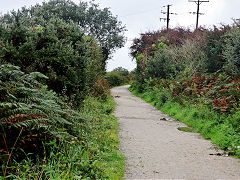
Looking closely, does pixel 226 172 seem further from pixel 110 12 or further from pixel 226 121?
pixel 110 12

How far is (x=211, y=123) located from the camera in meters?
9.37

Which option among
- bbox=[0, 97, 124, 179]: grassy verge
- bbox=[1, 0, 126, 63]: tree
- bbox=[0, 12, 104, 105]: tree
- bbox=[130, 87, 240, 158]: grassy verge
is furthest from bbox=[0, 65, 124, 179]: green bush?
bbox=[1, 0, 126, 63]: tree

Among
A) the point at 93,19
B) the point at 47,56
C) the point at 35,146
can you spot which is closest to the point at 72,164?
the point at 35,146

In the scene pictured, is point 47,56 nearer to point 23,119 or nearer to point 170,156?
point 23,119

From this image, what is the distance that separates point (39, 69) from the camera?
866 cm

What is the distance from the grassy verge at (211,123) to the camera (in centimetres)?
747

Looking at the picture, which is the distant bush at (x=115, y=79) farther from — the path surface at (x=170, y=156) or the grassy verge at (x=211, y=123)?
the path surface at (x=170, y=156)

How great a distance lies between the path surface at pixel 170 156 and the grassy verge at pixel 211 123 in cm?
33

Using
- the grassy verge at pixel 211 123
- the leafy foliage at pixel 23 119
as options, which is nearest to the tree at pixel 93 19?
the grassy verge at pixel 211 123

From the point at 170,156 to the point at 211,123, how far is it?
11.1 ft

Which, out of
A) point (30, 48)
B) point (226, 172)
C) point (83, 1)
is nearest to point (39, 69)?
point (30, 48)

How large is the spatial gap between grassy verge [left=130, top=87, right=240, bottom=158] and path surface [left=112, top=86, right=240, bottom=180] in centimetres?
33

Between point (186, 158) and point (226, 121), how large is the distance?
311 centimetres

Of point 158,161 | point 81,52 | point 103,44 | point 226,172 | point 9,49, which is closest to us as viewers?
point 226,172
